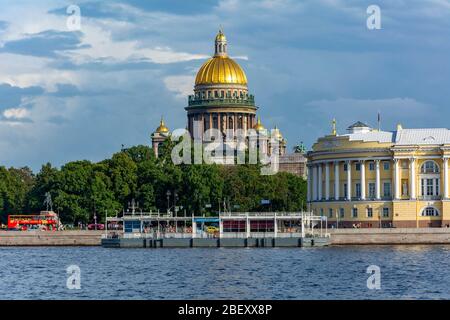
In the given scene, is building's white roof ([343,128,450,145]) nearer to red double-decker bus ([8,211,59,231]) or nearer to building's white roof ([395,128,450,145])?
building's white roof ([395,128,450,145])

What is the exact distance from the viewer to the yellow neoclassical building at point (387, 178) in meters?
118

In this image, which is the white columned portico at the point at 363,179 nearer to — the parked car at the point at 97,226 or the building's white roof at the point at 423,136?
the building's white roof at the point at 423,136

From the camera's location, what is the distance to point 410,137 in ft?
392

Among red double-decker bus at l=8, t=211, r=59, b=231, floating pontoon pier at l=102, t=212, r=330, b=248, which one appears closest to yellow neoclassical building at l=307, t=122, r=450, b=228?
floating pontoon pier at l=102, t=212, r=330, b=248

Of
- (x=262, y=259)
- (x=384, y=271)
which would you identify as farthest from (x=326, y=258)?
(x=384, y=271)

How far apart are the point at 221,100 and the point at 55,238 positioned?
71.9 metres

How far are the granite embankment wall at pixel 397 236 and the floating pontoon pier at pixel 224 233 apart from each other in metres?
2.17

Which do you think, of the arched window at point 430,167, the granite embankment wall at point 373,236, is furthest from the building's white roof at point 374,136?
the granite embankment wall at point 373,236

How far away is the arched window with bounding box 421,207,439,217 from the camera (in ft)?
386

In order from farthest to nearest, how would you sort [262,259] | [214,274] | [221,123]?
[221,123], [262,259], [214,274]

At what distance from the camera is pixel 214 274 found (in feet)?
238

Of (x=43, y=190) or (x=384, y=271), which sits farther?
(x=43, y=190)
